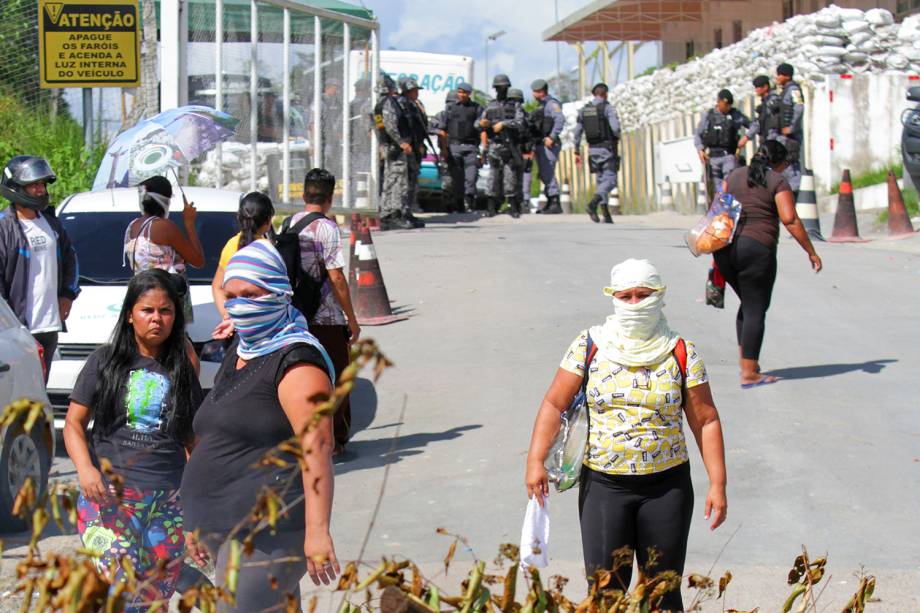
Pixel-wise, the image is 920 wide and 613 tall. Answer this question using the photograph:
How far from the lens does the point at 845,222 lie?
17969 mm

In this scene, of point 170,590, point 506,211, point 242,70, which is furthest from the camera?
point 506,211

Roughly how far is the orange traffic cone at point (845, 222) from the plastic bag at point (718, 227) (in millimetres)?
8742

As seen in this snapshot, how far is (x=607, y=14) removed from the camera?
42125 millimetres

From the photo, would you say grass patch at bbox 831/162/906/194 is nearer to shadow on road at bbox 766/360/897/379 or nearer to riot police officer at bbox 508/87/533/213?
riot police officer at bbox 508/87/533/213

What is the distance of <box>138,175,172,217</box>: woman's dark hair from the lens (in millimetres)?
8453

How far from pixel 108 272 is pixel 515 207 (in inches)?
488

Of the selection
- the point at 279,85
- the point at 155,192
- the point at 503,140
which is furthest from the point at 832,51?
the point at 155,192

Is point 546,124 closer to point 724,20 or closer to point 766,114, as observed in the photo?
point 766,114

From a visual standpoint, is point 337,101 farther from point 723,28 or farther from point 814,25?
point 723,28

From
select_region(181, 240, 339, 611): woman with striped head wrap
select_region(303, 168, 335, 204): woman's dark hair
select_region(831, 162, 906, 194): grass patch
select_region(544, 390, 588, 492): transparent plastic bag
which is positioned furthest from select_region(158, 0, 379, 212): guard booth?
select_region(181, 240, 339, 611): woman with striped head wrap

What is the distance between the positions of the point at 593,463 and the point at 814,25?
21.8m

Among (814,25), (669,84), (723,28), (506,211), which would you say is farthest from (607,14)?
(506,211)

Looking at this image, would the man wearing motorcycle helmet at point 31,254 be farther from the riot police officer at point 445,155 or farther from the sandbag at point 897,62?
the sandbag at point 897,62

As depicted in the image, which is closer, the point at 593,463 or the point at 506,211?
Answer: the point at 593,463
